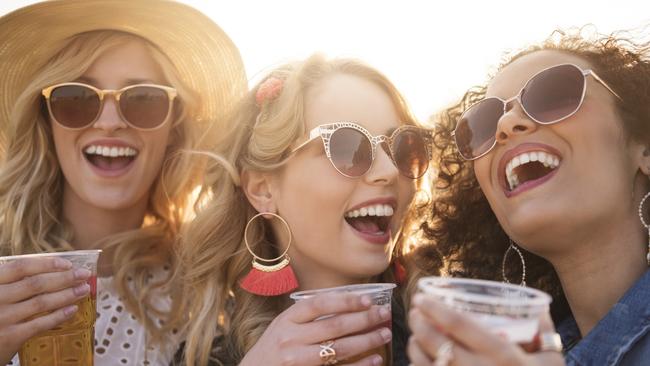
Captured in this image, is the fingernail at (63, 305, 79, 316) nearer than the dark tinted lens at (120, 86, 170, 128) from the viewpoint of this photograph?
Yes

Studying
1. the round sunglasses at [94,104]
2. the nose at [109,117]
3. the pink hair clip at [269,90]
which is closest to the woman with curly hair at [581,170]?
the pink hair clip at [269,90]

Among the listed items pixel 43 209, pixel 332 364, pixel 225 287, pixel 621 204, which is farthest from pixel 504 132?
pixel 43 209

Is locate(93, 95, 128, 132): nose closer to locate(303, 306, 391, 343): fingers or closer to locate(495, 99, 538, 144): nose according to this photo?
locate(303, 306, 391, 343): fingers

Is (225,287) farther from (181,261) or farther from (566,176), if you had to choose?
(566,176)

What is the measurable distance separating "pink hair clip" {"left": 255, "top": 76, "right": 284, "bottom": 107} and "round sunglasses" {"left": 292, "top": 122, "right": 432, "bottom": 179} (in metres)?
0.40

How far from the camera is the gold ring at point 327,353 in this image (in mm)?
2619

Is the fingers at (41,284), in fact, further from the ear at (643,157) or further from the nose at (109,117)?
the ear at (643,157)

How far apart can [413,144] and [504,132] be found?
60cm

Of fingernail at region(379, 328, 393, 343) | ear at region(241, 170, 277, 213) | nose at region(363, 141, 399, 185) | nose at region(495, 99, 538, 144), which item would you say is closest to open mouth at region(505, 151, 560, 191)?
nose at region(495, 99, 538, 144)

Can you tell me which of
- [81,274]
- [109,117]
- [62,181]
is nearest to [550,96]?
[81,274]

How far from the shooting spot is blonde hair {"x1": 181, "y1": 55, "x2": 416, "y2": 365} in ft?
11.6

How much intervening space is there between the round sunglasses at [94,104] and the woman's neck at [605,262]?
2.58 metres

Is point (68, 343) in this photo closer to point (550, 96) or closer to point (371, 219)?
point (371, 219)

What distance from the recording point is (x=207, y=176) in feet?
13.1
